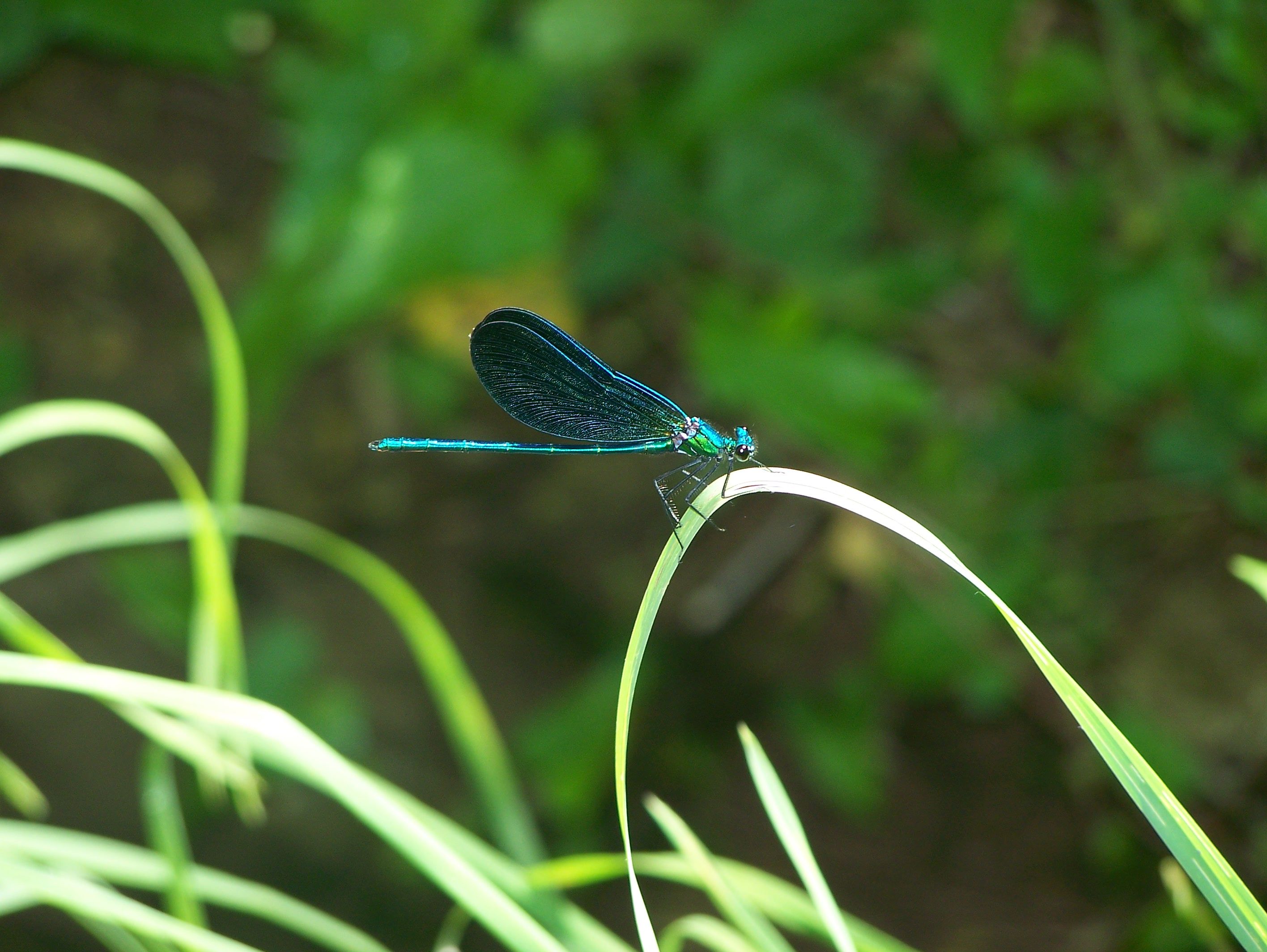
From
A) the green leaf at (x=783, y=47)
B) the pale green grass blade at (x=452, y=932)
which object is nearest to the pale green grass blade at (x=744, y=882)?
the pale green grass blade at (x=452, y=932)

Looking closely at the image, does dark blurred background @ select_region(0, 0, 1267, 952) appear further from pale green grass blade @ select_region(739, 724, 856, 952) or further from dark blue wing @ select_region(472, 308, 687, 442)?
pale green grass blade @ select_region(739, 724, 856, 952)

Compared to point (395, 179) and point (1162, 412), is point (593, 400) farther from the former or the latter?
point (1162, 412)

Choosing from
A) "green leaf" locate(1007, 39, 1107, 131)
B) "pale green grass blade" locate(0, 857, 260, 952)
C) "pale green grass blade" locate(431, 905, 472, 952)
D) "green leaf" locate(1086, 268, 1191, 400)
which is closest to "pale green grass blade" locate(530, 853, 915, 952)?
"pale green grass blade" locate(431, 905, 472, 952)

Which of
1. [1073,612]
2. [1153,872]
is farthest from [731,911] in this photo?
[1153,872]

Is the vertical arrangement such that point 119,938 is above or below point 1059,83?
below

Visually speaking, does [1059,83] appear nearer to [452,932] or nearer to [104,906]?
[452,932]

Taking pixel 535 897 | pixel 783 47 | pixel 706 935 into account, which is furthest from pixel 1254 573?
pixel 783 47
